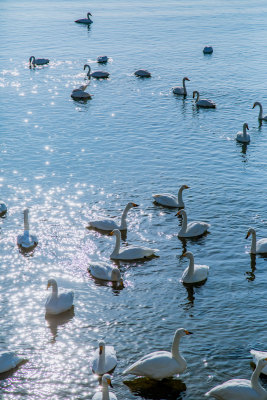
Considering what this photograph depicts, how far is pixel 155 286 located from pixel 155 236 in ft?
14.6

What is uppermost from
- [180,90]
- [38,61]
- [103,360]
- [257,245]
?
[38,61]

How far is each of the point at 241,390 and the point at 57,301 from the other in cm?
767

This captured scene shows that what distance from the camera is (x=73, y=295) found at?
22.4m

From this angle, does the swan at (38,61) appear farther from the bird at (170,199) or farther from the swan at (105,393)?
the swan at (105,393)

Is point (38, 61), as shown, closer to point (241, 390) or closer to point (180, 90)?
point (180, 90)

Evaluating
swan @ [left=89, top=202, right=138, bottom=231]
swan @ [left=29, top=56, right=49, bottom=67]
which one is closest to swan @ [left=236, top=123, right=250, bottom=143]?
swan @ [left=89, top=202, right=138, bottom=231]

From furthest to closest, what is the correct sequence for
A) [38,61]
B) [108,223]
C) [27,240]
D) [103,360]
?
[38,61], [108,223], [27,240], [103,360]

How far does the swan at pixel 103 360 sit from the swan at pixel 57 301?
3186 mm

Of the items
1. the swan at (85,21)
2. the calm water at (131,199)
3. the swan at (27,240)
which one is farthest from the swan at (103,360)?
the swan at (85,21)

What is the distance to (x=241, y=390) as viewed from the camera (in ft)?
56.5

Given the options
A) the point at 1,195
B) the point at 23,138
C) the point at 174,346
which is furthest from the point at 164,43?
the point at 174,346

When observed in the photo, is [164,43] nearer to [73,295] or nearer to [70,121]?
[70,121]

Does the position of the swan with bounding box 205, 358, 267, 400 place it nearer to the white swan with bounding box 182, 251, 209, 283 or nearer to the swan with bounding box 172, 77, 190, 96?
the white swan with bounding box 182, 251, 209, 283

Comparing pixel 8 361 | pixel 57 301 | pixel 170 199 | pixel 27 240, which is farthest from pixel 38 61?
pixel 8 361
